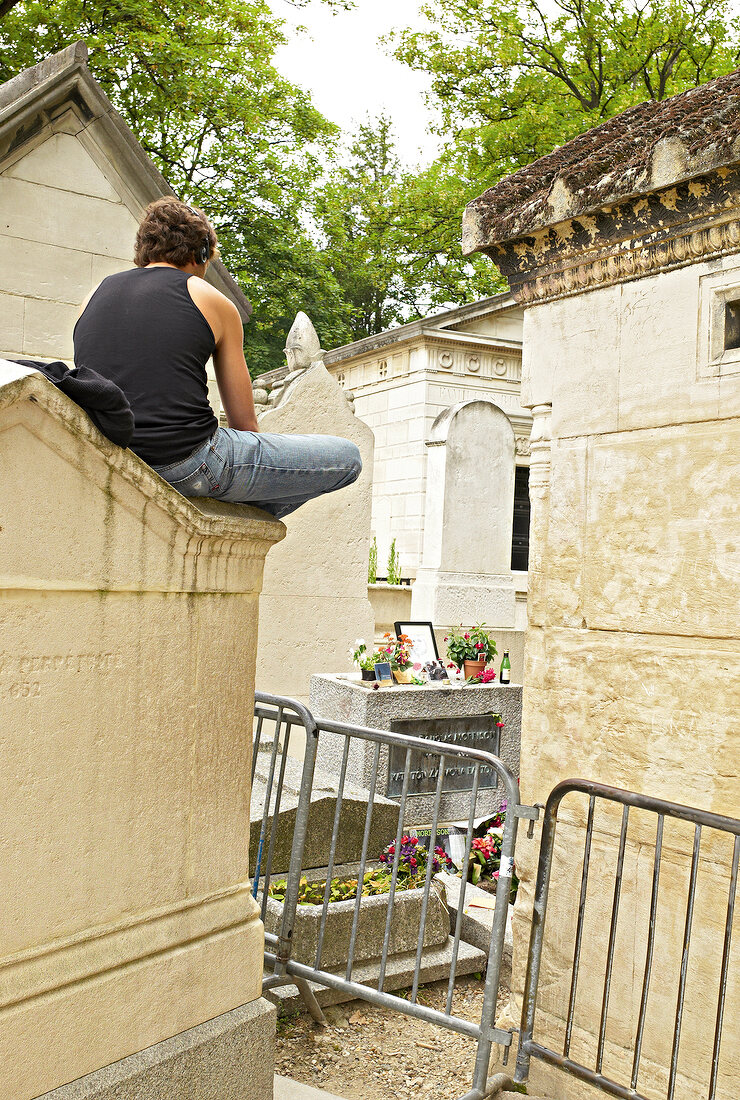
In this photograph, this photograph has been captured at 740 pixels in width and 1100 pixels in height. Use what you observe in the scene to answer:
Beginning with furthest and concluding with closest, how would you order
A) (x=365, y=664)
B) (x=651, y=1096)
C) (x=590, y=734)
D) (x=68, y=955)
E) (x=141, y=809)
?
(x=365, y=664) < (x=590, y=734) < (x=651, y=1096) < (x=141, y=809) < (x=68, y=955)

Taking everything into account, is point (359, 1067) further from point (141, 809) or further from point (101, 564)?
point (101, 564)

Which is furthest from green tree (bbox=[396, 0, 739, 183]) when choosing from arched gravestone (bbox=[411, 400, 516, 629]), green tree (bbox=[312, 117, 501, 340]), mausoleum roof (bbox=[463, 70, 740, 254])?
mausoleum roof (bbox=[463, 70, 740, 254])

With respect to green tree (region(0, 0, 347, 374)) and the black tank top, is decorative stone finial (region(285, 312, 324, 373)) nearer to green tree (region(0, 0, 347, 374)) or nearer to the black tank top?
the black tank top

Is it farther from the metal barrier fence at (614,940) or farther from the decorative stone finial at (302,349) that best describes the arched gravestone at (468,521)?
the metal barrier fence at (614,940)

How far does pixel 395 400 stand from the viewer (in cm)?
1678

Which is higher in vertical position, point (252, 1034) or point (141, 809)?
point (141, 809)

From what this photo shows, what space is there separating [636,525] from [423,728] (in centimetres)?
379

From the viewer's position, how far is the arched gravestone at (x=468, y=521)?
388 inches

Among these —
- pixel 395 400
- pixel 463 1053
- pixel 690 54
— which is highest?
pixel 690 54

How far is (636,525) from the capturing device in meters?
3.32

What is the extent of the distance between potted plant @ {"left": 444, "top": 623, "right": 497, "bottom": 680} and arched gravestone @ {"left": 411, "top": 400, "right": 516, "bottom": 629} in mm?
2232

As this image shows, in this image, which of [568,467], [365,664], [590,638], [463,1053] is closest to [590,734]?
[590,638]

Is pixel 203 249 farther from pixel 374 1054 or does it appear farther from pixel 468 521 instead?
pixel 468 521

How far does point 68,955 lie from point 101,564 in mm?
892
